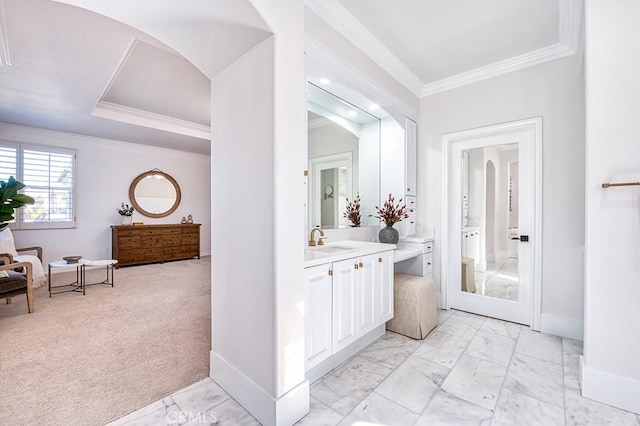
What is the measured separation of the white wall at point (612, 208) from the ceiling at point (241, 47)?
68 cm

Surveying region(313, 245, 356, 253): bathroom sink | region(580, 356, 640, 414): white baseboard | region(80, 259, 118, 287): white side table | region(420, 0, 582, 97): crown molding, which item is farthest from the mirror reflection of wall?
region(80, 259, 118, 287): white side table

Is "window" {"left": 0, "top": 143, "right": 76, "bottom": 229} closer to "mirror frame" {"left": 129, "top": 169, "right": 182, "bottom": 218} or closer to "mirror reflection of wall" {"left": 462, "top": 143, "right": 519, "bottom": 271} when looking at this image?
"mirror frame" {"left": 129, "top": 169, "right": 182, "bottom": 218}

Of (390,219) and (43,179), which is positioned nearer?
(390,219)

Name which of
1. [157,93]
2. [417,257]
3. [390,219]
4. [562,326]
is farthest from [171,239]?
[562,326]

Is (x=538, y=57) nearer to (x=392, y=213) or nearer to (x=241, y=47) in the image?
(x=392, y=213)

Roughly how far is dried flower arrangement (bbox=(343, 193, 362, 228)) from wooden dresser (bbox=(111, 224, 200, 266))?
4811mm

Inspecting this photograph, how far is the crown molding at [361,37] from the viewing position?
2199mm

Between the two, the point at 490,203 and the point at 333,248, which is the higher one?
the point at 490,203

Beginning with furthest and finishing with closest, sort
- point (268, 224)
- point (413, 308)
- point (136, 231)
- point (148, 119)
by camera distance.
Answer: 1. point (136, 231)
2. point (148, 119)
3. point (413, 308)
4. point (268, 224)

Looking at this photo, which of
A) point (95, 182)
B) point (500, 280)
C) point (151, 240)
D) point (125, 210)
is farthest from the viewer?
point (151, 240)

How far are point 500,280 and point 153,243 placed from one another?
638cm

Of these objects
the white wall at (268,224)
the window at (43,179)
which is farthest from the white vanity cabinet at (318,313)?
the window at (43,179)

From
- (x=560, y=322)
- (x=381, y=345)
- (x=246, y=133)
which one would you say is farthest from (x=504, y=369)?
(x=246, y=133)

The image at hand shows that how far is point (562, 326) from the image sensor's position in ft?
8.91
